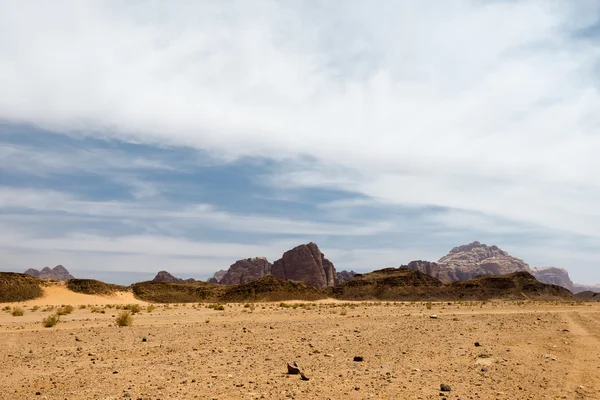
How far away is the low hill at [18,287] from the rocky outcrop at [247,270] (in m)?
84.6

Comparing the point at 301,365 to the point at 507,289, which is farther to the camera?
the point at 507,289

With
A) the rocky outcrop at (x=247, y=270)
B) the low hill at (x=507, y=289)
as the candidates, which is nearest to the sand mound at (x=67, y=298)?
the low hill at (x=507, y=289)

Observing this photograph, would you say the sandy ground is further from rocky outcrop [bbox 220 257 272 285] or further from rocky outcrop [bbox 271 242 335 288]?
rocky outcrop [bbox 220 257 272 285]

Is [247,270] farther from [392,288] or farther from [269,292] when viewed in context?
[269,292]

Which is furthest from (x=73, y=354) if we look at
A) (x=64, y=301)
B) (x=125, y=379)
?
(x=64, y=301)

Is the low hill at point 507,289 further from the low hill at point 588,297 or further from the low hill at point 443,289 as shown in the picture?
the low hill at point 588,297

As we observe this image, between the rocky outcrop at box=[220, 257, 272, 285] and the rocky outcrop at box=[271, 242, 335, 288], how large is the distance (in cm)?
534

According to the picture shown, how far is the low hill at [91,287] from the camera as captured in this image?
7119cm

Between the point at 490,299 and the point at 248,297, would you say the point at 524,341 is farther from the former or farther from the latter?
the point at 490,299

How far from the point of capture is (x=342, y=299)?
87188mm

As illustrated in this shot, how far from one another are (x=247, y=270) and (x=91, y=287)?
272 ft

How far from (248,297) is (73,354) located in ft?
211

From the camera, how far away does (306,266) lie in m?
143

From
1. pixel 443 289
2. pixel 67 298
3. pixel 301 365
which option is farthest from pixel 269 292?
pixel 301 365
